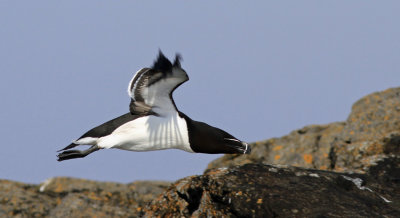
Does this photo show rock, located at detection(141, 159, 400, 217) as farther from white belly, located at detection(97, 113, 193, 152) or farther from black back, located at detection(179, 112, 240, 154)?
black back, located at detection(179, 112, 240, 154)

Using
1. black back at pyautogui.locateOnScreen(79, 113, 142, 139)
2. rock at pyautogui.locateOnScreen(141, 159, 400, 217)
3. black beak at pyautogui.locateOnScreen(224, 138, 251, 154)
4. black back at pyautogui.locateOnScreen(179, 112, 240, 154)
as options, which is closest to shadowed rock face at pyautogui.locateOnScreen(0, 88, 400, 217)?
rock at pyautogui.locateOnScreen(141, 159, 400, 217)

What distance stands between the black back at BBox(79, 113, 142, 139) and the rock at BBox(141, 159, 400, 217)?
6.51ft

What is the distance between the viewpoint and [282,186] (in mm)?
6238

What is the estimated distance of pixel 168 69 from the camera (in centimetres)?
695

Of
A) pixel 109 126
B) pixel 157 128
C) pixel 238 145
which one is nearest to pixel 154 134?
pixel 157 128

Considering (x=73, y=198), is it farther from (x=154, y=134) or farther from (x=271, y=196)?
(x=271, y=196)

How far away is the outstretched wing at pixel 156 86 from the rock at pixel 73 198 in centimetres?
369

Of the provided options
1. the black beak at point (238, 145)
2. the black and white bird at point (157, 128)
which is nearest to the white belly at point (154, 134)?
the black and white bird at point (157, 128)

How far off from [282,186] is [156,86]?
7.35ft

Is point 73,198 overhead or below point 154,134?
below

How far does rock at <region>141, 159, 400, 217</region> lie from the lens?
19.4 ft

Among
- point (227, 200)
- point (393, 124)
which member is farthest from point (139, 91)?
point (393, 124)

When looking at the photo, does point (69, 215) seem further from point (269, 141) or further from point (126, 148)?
point (269, 141)

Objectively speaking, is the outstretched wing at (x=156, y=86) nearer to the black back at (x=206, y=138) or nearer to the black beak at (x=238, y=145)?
the black back at (x=206, y=138)
